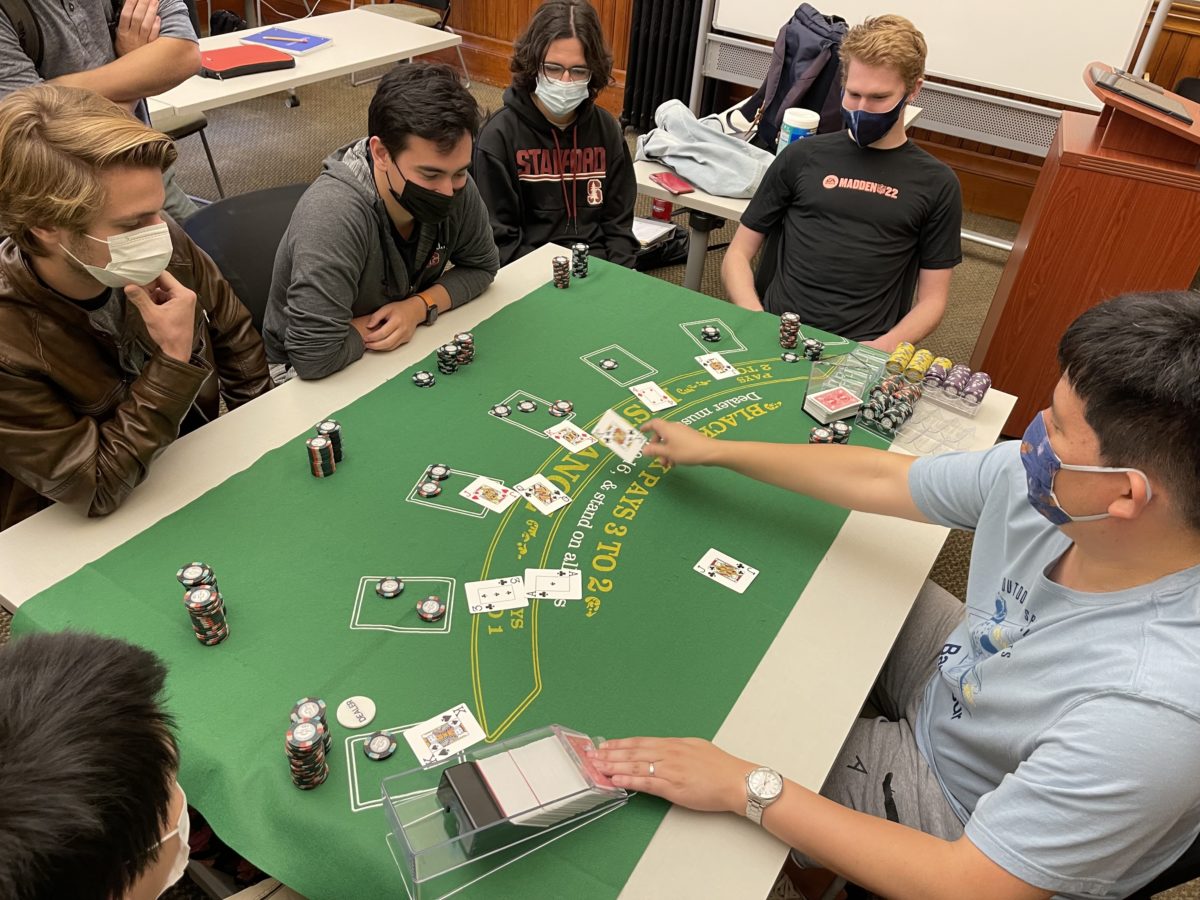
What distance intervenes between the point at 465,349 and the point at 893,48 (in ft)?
5.39

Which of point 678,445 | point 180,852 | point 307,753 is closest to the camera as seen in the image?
point 180,852

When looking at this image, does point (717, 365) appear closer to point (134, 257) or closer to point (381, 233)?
point (381, 233)

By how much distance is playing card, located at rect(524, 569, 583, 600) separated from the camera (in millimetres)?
1499

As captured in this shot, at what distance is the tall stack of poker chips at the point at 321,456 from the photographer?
166 cm

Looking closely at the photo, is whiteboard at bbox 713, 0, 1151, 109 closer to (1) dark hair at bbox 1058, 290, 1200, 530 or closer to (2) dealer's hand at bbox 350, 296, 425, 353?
(2) dealer's hand at bbox 350, 296, 425, 353

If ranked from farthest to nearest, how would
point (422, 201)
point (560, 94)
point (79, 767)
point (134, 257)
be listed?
1. point (560, 94)
2. point (422, 201)
3. point (134, 257)
4. point (79, 767)

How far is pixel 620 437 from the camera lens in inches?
71.6

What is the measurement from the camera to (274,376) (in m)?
2.29

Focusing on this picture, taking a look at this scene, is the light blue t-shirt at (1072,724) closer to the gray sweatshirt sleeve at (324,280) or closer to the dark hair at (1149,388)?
the dark hair at (1149,388)

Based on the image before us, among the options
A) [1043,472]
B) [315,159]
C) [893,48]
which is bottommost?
[315,159]

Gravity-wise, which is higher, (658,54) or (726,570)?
(658,54)

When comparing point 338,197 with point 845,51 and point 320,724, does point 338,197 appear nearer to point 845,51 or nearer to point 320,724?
point 320,724

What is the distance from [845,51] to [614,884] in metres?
2.57

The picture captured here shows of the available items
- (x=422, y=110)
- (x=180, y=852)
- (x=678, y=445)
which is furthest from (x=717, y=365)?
(x=180, y=852)
